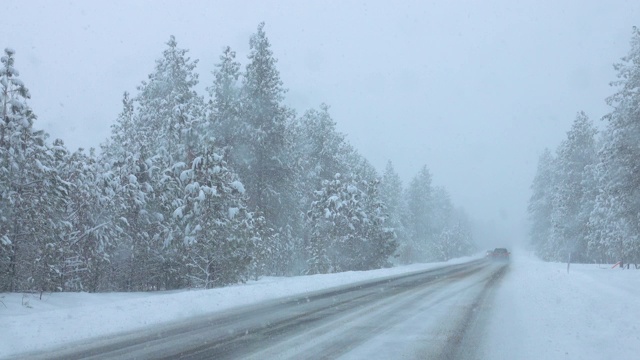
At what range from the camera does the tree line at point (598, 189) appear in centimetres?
2544

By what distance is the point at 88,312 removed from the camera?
9.86 metres

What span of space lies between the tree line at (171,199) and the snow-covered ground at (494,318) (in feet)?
6.04

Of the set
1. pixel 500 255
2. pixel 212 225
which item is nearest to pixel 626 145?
pixel 212 225

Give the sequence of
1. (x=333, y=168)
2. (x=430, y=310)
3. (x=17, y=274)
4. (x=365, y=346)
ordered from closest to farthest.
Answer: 1. (x=365, y=346)
2. (x=430, y=310)
3. (x=17, y=274)
4. (x=333, y=168)

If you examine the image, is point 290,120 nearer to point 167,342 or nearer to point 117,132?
point 117,132

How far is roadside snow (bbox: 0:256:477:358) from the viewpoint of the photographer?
26.1 feet

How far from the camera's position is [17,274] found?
1284 cm

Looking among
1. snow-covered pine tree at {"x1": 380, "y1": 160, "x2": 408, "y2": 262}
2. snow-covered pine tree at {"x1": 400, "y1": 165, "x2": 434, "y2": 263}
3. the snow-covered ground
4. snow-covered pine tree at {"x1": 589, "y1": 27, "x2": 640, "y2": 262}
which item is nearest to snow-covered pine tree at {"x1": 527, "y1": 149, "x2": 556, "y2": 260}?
snow-covered pine tree at {"x1": 400, "y1": 165, "x2": 434, "y2": 263}

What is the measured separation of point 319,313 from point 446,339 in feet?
11.5

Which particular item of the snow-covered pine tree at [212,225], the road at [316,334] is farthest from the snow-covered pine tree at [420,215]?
the road at [316,334]

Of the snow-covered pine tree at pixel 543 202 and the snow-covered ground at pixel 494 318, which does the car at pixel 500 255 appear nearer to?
the snow-covered pine tree at pixel 543 202

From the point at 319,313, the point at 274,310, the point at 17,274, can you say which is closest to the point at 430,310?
the point at 319,313

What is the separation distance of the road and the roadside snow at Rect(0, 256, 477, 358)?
58cm

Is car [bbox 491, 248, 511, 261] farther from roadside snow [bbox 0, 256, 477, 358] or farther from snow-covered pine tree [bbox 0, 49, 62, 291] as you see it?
snow-covered pine tree [bbox 0, 49, 62, 291]
